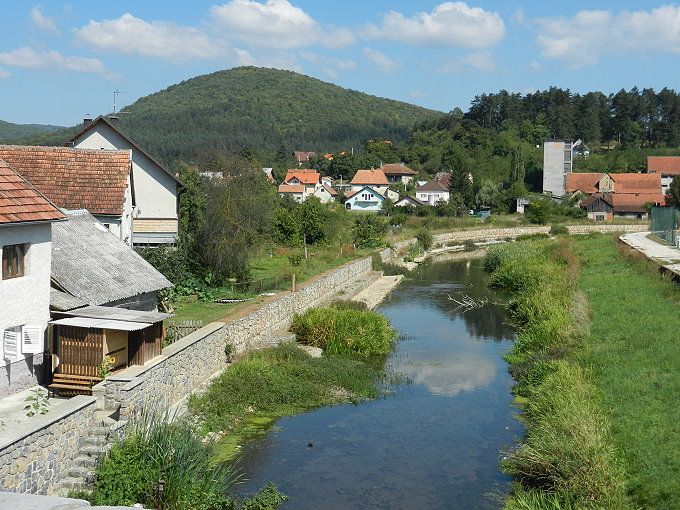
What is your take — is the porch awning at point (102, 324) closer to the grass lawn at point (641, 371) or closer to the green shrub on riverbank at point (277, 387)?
the green shrub on riverbank at point (277, 387)

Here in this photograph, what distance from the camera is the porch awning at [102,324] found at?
1467 cm

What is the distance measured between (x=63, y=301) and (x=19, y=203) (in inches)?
92.8

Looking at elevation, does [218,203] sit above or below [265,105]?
below

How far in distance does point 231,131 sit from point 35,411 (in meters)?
153

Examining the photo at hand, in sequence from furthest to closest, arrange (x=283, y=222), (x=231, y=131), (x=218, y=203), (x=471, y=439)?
(x=231, y=131)
(x=283, y=222)
(x=218, y=203)
(x=471, y=439)

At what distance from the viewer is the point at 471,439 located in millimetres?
16969

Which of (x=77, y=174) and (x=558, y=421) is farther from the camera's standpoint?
(x=77, y=174)

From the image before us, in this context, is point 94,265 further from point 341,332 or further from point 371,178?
point 371,178

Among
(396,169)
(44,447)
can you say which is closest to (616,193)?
(396,169)

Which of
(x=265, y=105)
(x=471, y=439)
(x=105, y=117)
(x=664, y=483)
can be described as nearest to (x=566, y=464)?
(x=664, y=483)

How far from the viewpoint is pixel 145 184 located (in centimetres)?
2944

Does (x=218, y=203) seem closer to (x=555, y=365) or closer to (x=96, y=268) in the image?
(x=96, y=268)

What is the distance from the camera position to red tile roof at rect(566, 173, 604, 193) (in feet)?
276

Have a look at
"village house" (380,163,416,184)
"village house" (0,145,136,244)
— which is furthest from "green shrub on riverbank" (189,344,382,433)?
"village house" (380,163,416,184)
